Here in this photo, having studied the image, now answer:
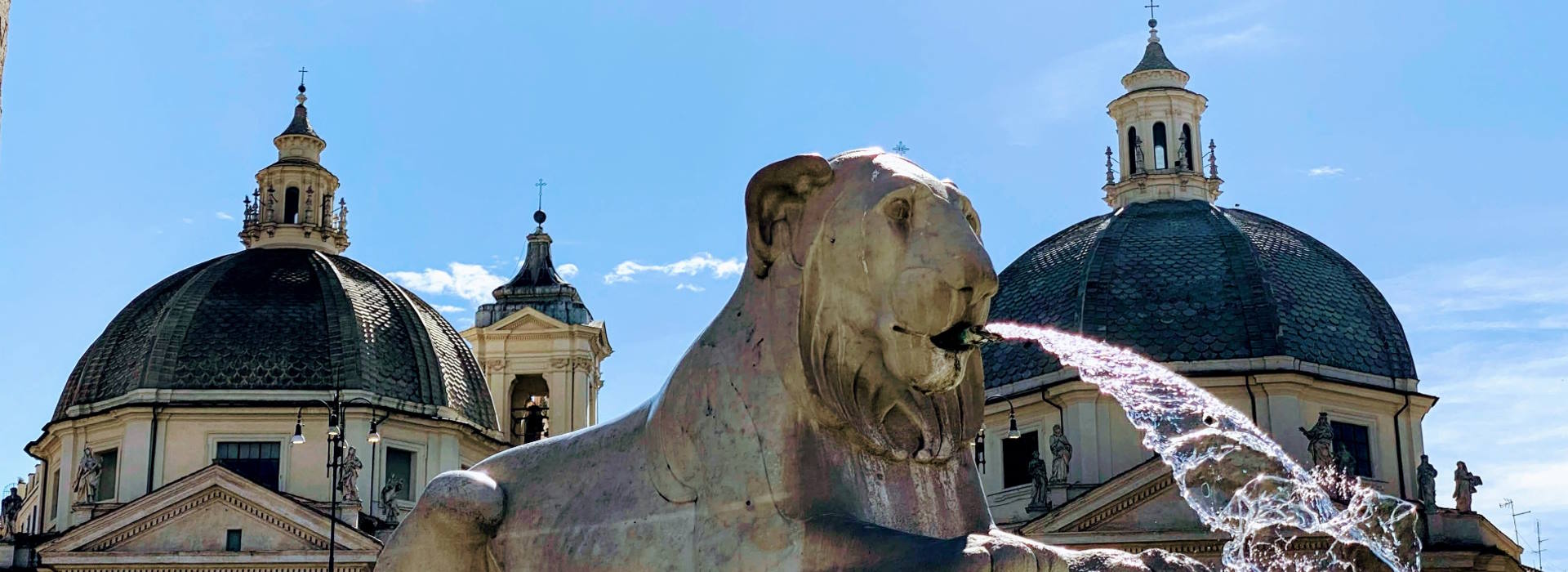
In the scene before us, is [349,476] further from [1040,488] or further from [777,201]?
[777,201]

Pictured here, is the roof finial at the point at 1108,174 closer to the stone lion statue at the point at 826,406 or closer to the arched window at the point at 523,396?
the arched window at the point at 523,396

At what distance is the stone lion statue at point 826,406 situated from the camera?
22.0ft

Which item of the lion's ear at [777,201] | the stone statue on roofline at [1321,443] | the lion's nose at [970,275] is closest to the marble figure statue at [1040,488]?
the stone statue on roofline at [1321,443]

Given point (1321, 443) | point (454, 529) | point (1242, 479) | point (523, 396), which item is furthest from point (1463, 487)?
point (454, 529)

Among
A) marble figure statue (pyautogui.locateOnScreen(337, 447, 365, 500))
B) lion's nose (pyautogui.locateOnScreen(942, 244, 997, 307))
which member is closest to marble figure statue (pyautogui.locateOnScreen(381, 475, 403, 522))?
marble figure statue (pyautogui.locateOnScreen(337, 447, 365, 500))

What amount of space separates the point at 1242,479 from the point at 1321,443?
581 inches

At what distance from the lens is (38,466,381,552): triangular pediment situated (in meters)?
58.5

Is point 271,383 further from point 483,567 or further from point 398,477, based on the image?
point 483,567

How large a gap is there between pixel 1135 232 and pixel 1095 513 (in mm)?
11381

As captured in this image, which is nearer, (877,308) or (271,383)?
(877,308)

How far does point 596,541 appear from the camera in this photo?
23.7 feet

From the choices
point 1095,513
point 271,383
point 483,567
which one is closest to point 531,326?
point 271,383

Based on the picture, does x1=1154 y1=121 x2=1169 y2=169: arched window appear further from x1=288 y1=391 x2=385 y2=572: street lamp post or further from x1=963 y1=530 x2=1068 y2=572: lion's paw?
x1=963 y1=530 x2=1068 y2=572: lion's paw

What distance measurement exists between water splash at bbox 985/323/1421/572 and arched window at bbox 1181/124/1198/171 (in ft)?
54.0
